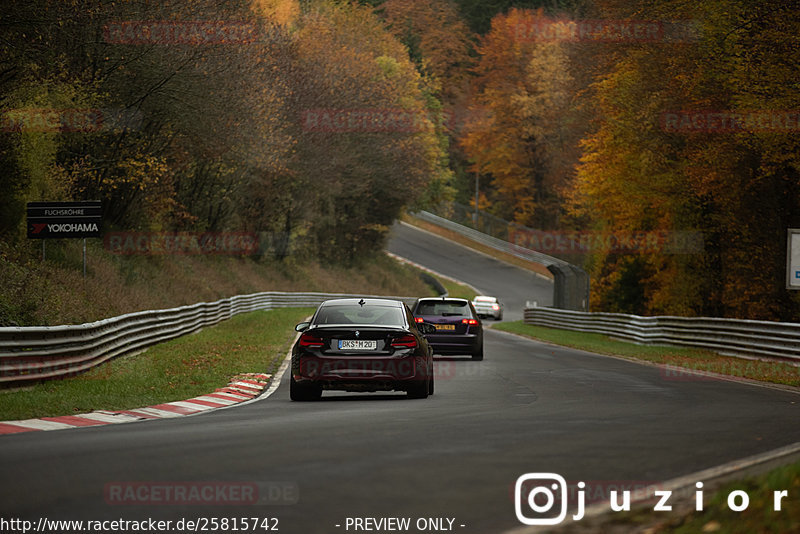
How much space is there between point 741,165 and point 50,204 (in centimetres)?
2084

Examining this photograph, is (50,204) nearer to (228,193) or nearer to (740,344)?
(740,344)

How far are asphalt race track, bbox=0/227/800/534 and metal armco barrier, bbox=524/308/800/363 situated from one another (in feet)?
32.4

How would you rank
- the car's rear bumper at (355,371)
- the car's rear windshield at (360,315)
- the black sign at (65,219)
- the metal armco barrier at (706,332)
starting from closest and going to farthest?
the car's rear bumper at (355,371) → the car's rear windshield at (360,315) → the black sign at (65,219) → the metal armco barrier at (706,332)

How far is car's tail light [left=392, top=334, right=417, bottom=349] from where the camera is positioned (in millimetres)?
14922

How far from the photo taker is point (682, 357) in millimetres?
28250

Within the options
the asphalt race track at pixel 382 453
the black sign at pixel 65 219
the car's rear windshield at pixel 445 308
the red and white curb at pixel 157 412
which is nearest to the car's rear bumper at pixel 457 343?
the car's rear windshield at pixel 445 308

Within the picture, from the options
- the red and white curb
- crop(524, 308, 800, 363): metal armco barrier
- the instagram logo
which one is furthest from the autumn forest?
the instagram logo

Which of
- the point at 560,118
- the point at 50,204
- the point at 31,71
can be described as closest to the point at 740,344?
the point at 50,204

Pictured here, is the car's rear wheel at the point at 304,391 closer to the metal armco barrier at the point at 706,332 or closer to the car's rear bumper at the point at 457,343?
the car's rear bumper at the point at 457,343

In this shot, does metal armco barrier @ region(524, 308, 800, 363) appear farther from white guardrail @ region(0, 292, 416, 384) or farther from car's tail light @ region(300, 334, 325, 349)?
white guardrail @ region(0, 292, 416, 384)

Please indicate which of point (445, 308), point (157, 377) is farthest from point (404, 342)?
point (445, 308)

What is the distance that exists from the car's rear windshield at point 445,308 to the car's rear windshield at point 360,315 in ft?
31.3

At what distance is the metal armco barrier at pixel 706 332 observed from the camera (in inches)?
982

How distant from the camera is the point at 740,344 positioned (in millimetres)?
27750
